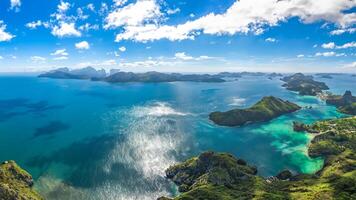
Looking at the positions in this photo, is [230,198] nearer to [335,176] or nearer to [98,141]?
[335,176]

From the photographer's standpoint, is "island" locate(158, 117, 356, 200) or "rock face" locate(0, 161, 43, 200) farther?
"island" locate(158, 117, 356, 200)

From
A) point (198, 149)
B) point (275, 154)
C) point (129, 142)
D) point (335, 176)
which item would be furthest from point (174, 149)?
point (335, 176)

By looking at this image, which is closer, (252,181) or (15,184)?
(15,184)

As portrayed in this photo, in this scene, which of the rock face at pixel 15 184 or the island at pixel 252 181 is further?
the island at pixel 252 181

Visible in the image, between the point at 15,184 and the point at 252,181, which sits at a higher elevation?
the point at 15,184
